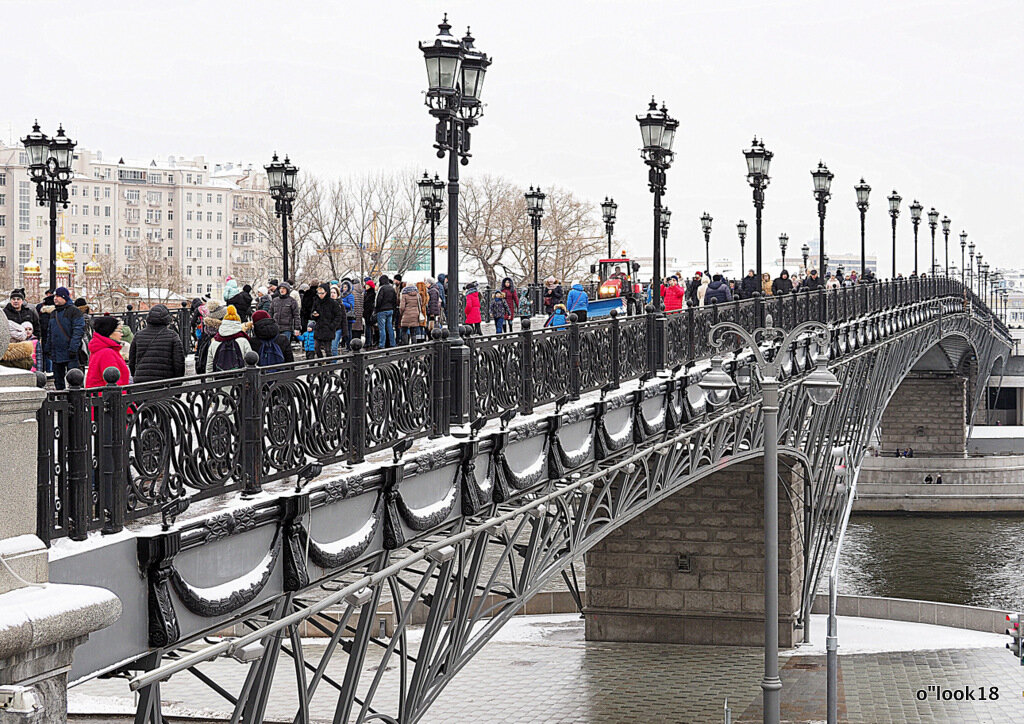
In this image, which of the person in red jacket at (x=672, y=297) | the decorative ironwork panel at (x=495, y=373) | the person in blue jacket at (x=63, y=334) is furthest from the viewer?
the person in red jacket at (x=672, y=297)

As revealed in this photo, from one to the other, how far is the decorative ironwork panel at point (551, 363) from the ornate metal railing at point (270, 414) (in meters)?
0.02

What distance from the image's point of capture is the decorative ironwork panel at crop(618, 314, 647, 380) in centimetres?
1692

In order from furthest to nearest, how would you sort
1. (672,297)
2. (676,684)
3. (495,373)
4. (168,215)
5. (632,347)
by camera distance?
(168,215)
(676,684)
(672,297)
(632,347)
(495,373)

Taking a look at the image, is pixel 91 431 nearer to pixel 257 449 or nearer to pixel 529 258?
pixel 257 449

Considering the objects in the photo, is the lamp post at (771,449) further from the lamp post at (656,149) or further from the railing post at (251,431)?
the railing post at (251,431)

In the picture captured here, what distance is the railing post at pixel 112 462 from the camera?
7.11 meters

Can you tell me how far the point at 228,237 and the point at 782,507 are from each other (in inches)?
4099

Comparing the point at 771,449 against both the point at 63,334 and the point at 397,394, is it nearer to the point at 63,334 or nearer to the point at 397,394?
the point at 397,394

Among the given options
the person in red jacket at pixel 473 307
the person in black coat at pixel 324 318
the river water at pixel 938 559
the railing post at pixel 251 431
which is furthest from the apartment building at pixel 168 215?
the railing post at pixel 251 431

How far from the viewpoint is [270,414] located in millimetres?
8867

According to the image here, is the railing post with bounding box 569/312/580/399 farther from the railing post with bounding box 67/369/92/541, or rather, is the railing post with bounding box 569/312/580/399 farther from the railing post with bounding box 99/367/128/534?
the railing post with bounding box 67/369/92/541

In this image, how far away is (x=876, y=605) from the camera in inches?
1318

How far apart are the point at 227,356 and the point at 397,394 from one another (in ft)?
8.45

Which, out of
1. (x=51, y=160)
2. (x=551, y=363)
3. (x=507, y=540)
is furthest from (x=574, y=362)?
(x=51, y=160)
